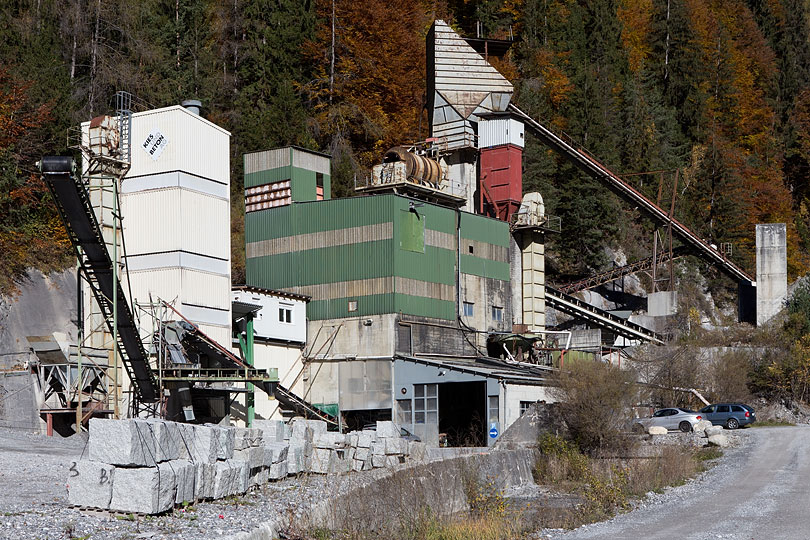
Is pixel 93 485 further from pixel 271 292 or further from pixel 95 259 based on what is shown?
pixel 271 292

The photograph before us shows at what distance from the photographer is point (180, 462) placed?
20453 millimetres

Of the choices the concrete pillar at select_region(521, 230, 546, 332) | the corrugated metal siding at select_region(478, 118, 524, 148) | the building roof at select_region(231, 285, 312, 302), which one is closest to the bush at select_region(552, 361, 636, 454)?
the building roof at select_region(231, 285, 312, 302)

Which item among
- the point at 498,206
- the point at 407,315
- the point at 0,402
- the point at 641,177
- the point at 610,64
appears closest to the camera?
the point at 0,402

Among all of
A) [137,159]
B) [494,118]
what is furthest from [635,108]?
[137,159]

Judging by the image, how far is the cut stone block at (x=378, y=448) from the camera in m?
32.7

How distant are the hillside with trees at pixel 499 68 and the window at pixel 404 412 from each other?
553 inches

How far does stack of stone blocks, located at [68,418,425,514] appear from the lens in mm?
18734

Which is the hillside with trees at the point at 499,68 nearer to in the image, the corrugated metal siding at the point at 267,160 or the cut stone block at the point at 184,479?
the corrugated metal siding at the point at 267,160

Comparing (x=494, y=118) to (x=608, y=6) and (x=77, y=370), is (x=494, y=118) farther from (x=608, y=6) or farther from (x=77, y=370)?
(x=608, y=6)

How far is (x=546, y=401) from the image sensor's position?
142 ft

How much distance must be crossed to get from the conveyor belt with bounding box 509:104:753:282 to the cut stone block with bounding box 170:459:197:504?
4687 centimetres

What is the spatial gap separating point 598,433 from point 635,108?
50518mm

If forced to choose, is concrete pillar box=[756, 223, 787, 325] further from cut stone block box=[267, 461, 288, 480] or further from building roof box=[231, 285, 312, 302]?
cut stone block box=[267, 461, 288, 480]

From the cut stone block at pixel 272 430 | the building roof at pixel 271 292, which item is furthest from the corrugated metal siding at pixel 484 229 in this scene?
the cut stone block at pixel 272 430
